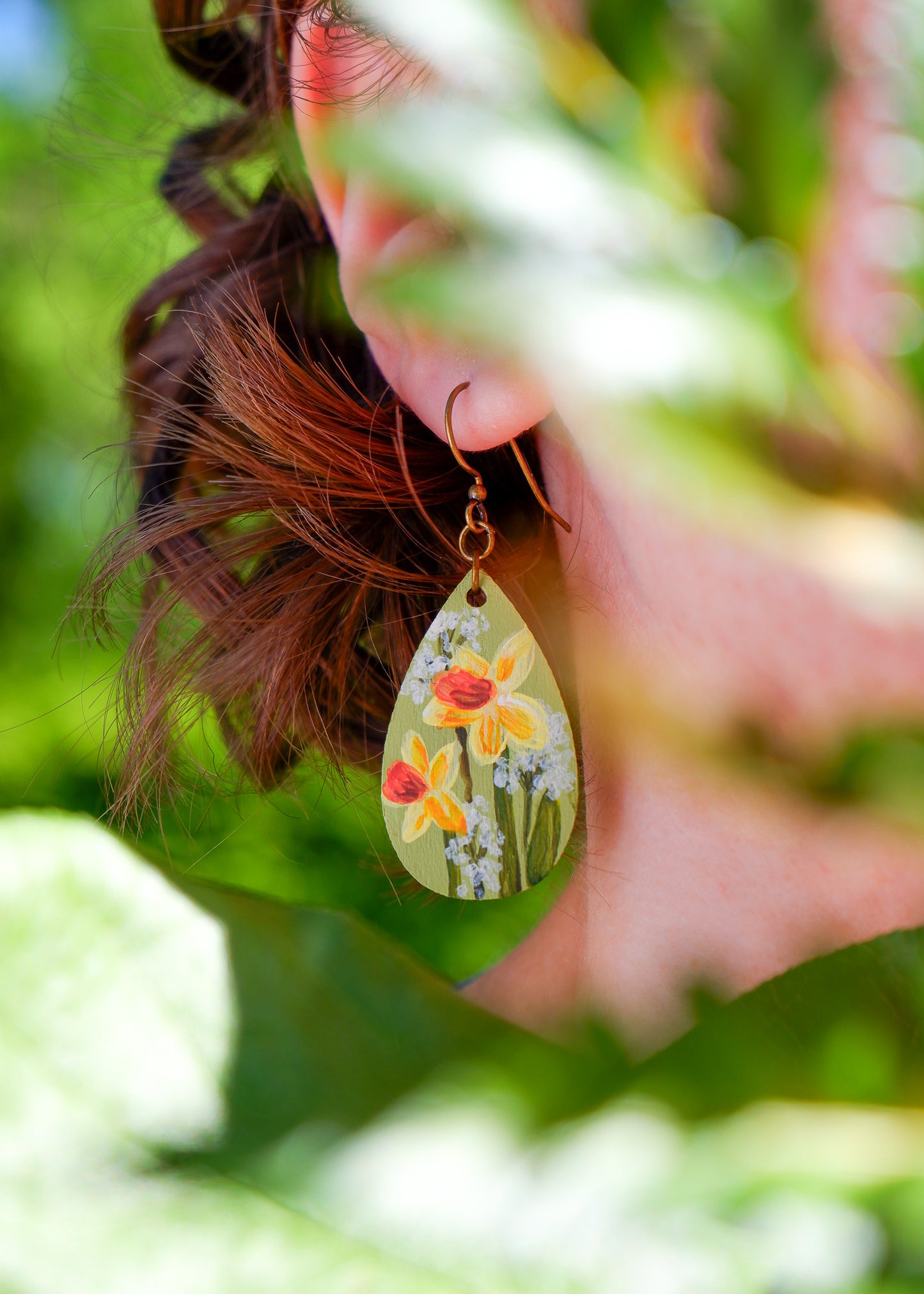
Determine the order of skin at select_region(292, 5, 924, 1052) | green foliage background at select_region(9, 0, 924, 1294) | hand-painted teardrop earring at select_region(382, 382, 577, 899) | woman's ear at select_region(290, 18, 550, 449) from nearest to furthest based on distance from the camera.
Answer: green foliage background at select_region(9, 0, 924, 1294)
skin at select_region(292, 5, 924, 1052)
woman's ear at select_region(290, 18, 550, 449)
hand-painted teardrop earring at select_region(382, 382, 577, 899)

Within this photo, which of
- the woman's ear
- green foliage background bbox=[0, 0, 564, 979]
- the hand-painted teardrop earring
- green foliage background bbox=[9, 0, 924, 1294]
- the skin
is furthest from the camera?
green foliage background bbox=[0, 0, 564, 979]

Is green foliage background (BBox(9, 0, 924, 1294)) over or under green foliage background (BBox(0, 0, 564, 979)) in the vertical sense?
over

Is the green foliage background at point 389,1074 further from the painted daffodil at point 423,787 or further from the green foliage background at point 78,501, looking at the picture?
the green foliage background at point 78,501

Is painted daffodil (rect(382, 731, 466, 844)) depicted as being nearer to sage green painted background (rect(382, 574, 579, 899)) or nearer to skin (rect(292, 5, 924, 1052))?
sage green painted background (rect(382, 574, 579, 899))

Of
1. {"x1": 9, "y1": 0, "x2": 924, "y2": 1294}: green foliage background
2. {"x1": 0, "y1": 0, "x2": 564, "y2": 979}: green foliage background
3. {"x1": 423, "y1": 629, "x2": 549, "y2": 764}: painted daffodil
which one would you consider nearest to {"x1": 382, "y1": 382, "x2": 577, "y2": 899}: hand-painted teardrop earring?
{"x1": 423, "y1": 629, "x2": 549, "y2": 764}: painted daffodil

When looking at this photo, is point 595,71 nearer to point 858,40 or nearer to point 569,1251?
point 858,40
